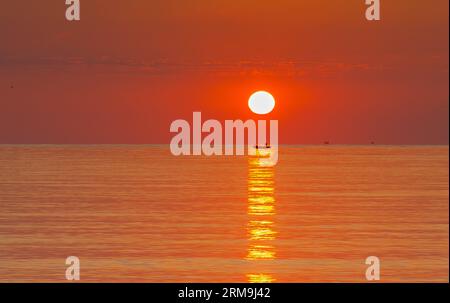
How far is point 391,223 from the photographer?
40406mm

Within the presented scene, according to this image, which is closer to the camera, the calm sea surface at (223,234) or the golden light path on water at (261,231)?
the golden light path on water at (261,231)

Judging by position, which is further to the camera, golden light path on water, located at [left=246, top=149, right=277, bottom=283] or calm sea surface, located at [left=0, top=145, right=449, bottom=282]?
calm sea surface, located at [left=0, top=145, right=449, bottom=282]

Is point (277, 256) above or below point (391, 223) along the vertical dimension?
below

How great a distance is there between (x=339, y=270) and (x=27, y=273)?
9342 mm

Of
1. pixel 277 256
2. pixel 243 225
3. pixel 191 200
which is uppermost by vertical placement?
pixel 191 200

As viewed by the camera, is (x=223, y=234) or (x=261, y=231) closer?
(x=223, y=234)

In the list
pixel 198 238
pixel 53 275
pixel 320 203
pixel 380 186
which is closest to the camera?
pixel 53 275

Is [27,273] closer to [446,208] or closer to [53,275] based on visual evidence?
[53,275]
